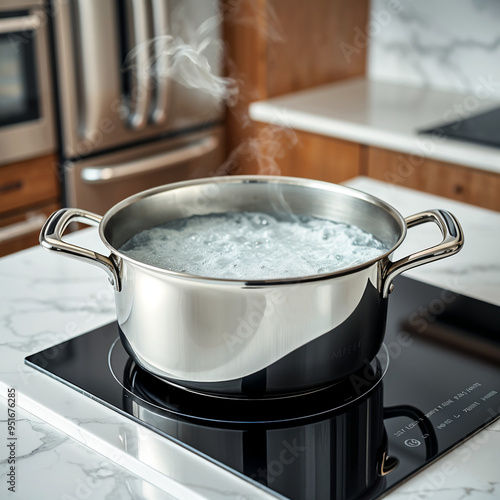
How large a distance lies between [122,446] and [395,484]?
271mm

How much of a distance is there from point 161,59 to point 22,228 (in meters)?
0.75

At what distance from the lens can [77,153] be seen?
2.51 metres

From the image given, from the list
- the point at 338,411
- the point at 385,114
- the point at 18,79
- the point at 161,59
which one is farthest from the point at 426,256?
the point at 161,59

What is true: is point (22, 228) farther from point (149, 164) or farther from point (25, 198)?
point (149, 164)

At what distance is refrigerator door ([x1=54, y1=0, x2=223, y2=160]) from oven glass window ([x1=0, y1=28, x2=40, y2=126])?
9cm

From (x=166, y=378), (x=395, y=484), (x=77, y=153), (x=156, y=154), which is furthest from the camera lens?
(x=156, y=154)

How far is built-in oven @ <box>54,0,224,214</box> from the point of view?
2420 mm

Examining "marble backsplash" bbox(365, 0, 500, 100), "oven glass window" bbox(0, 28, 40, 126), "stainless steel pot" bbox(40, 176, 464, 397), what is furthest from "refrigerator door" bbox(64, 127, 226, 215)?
"stainless steel pot" bbox(40, 176, 464, 397)

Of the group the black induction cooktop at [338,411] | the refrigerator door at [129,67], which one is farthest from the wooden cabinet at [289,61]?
the black induction cooktop at [338,411]

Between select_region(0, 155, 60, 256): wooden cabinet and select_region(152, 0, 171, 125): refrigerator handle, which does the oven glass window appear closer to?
select_region(0, 155, 60, 256): wooden cabinet

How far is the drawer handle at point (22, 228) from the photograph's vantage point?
2.42 metres

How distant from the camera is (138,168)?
105 inches

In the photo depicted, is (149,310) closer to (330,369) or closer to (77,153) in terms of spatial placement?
(330,369)

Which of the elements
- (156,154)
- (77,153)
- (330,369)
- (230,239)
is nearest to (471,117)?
(156,154)
